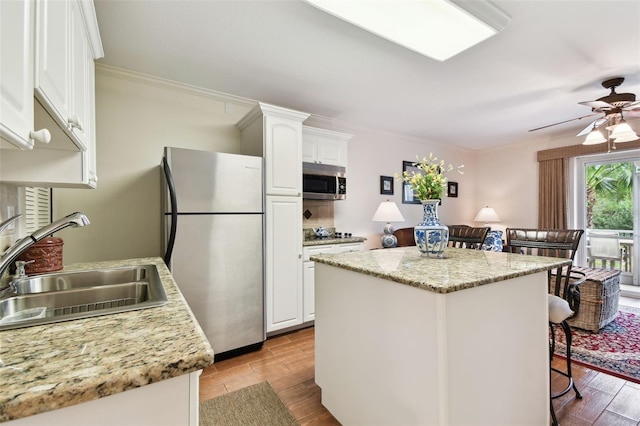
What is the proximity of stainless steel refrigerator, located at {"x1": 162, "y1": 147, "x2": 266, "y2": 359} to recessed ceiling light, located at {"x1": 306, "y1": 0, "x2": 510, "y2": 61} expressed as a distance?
1.39 meters

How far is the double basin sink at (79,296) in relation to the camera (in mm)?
→ 987

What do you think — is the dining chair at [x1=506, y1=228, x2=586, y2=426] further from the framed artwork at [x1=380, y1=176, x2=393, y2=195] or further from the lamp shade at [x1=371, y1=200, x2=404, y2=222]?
the framed artwork at [x1=380, y1=176, x2=393, y2=195]

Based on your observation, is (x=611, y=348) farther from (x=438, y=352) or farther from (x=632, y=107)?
(x=438, y=352)

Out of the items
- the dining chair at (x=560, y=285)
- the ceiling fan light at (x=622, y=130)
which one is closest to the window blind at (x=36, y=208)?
the dining chair at (x=560, y=285)

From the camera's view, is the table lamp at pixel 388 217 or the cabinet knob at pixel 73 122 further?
the table lamp at pixel 388 217

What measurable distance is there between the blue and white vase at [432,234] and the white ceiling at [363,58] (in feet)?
4.32

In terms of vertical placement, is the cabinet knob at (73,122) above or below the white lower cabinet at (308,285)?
above

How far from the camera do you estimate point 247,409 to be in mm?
1809

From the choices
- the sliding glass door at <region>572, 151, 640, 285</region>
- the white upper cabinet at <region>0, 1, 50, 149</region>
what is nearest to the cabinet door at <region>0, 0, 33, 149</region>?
the white upper cabinet at <region>0, 1, 50, 149</region>

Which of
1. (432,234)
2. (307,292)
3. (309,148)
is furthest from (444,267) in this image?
(309,148)

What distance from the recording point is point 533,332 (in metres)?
1.45

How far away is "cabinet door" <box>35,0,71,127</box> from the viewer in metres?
0.79

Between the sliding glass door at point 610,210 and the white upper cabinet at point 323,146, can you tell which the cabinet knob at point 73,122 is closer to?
the white upper cabinet at point 323,146

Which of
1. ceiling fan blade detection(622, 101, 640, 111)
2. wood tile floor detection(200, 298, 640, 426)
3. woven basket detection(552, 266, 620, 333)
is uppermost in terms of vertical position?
ceiling fan blade detection(622, 101, 640, 111)
